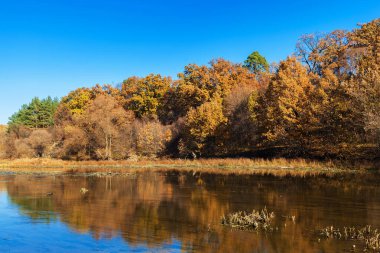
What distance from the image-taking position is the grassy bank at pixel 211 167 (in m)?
45.7

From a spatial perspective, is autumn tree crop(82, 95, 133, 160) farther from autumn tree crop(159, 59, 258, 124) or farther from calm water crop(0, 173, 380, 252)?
calm water crop(0, 173, 380, 252)

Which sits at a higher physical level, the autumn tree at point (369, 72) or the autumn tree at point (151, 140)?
the autumn tree at point (369, 72)

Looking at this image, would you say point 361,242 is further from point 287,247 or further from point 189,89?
point 189,89

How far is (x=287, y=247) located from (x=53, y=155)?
73.2 m

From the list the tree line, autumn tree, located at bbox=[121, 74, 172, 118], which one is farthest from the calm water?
autumn tree, located at bbox=[121, 74, 172, 118]

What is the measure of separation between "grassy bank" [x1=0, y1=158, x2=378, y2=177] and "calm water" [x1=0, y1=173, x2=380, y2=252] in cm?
1399

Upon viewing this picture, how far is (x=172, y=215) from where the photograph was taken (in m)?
19.3

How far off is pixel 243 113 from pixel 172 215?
49612mm

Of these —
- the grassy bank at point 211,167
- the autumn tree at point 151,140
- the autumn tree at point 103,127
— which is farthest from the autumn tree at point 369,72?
the autumn tree at point 103,127

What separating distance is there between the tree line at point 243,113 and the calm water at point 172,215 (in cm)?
1772

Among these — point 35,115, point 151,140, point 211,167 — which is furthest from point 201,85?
point 35,115

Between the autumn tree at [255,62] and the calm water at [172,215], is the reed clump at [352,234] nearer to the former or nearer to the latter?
the calm water at [172,215]

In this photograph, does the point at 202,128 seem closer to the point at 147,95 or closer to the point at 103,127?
the point at 103,127

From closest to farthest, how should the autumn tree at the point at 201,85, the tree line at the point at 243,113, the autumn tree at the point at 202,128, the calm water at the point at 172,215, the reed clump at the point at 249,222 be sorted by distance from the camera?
the calm water at the point at 172,215, the reed clump at the point at 249,222, the tree line at the point at 243,113, the autumn tree at the point at 202,128, the autumn tree at the point at 201,85
